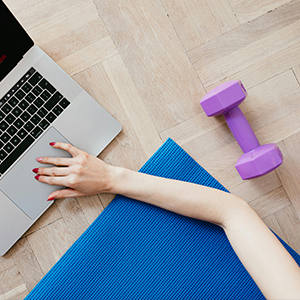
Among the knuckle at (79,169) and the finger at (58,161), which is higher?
the finger at (58,161)

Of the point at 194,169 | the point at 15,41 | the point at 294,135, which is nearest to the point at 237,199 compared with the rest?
the point at 194,169

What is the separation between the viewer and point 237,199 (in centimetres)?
68

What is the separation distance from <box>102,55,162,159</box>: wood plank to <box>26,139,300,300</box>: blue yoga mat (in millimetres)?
193

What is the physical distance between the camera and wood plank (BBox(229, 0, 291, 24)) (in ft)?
2.66

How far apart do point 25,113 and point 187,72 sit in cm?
48

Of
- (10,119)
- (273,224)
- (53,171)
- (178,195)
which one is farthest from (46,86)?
(273,224)

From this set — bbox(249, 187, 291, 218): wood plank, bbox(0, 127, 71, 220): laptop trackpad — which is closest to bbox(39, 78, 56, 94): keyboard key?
bbox(0, 127, 71, 220): laptop trackpad

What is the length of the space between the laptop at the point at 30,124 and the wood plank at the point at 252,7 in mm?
529

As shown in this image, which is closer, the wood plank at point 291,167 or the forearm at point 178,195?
the forearm at point 178,195

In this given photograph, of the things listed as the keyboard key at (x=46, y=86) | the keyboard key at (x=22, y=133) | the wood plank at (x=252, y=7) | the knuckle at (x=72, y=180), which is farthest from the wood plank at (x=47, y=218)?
the wood plank at (x=252, y=7)

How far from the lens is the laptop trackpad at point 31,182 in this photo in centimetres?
68

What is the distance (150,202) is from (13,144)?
15.3 inches

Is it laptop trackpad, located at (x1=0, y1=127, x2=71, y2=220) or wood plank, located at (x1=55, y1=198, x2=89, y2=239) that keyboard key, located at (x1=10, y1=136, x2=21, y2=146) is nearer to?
laptop trackpad, located at (x1=0, y1=127, x2=71, y2=220)

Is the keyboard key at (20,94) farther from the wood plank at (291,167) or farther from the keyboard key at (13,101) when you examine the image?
the wood plank at (291,167)
